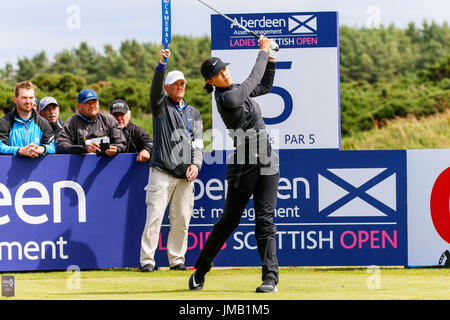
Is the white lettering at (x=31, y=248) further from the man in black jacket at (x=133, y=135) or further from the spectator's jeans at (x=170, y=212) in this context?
the man in black jacket at (x=133, y=135)

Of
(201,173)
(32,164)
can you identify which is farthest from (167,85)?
(32,164)

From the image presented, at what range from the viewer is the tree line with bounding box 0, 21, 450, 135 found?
2912cm

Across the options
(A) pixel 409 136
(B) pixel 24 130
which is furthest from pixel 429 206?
(A) pixel 409 136

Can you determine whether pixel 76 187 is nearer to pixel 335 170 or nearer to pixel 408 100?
pixel 335 170

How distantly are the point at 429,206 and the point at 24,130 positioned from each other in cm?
442

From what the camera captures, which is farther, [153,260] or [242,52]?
[242,52]

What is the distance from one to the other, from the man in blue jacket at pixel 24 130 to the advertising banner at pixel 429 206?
3.92 m

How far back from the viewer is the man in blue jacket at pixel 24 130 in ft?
28.5

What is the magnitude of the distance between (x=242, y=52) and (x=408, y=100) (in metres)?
16.8

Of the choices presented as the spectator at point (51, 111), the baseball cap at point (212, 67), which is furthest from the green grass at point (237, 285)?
the spectator at point (51, 111)

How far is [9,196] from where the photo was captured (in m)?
8.66

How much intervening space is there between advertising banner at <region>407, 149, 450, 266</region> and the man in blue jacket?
3.92 meters

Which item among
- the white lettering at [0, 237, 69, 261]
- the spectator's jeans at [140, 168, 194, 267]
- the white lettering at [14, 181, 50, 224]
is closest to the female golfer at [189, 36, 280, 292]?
the spectator's jeans at [140, 168, 194, 267]

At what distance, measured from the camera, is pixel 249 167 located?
695cm
